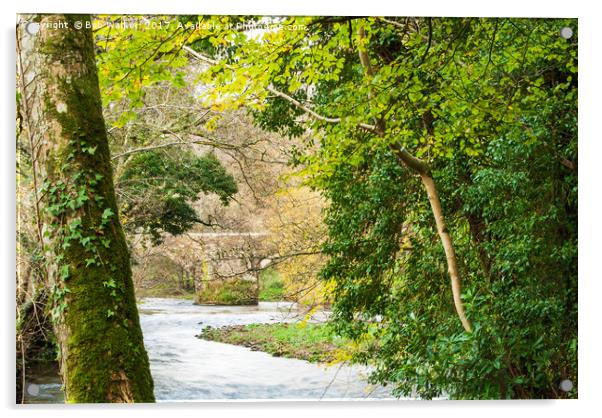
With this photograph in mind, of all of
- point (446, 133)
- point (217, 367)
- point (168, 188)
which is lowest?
point (217, 367)

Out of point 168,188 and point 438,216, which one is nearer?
point 168,188

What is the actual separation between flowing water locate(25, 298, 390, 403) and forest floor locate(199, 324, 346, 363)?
33 millimetres

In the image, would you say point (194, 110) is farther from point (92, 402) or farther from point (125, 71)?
point (92, 402)

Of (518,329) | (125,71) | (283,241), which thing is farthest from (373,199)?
(125,71)

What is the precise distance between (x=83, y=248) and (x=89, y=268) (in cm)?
9

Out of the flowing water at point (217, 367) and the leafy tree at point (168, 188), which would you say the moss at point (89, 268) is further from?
the leafy tree at point (168, 188)

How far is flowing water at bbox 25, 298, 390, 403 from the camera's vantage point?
3.69 metres

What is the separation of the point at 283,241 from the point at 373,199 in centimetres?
83

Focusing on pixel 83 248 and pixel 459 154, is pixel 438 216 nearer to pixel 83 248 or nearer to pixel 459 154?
pixel 459 154

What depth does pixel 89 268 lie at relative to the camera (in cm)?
278

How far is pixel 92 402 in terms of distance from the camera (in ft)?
9.30

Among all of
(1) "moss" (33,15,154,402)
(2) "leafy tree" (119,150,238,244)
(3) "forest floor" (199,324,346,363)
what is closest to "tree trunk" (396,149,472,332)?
(3) "forest floor" (199,324,346,363)

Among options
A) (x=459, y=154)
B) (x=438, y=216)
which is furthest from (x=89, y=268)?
(x=459, y=154)

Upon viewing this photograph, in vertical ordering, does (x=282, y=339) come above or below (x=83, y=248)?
below
